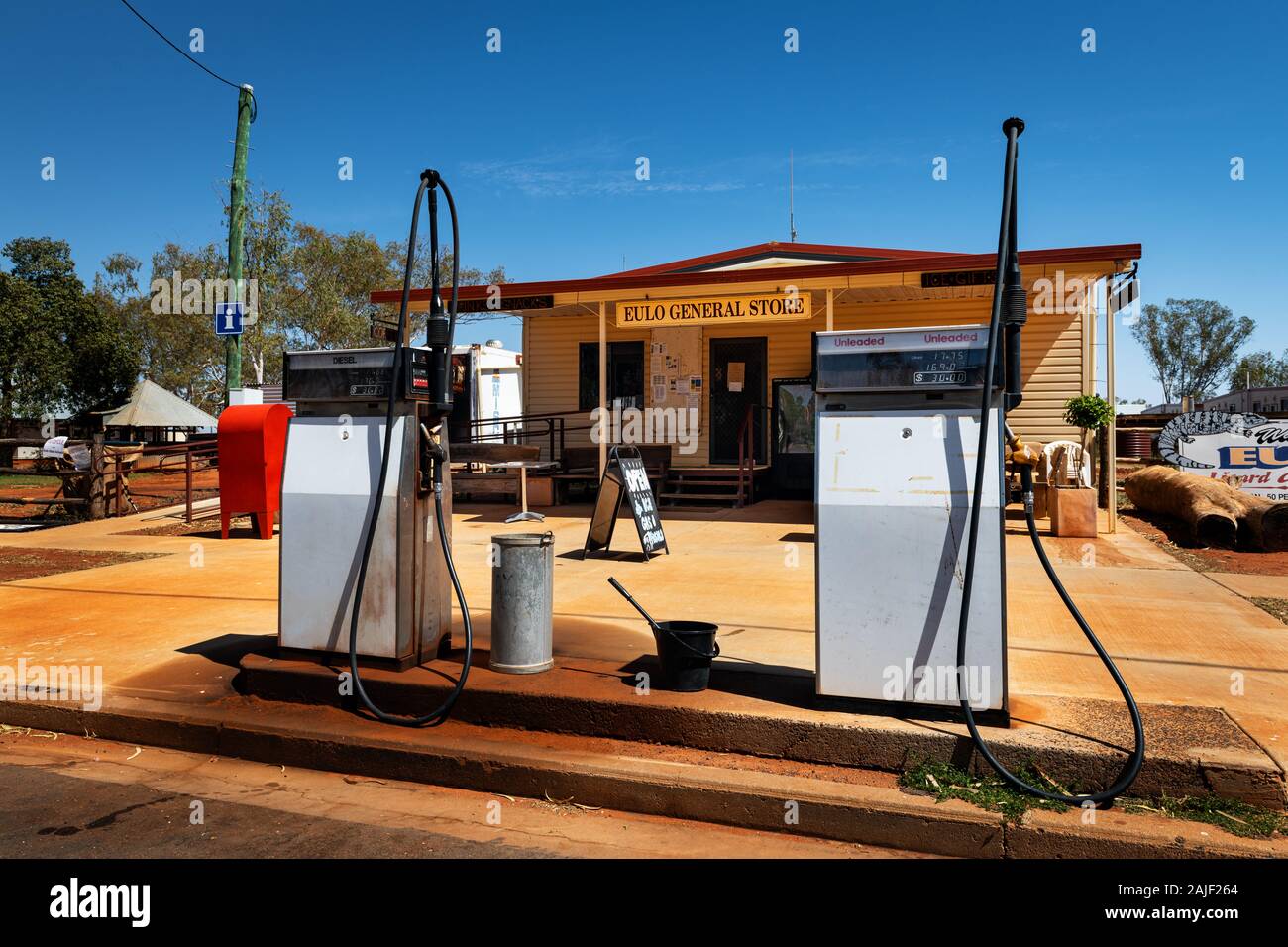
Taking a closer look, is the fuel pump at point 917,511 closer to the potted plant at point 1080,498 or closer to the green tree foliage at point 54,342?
the potted plant at point 1080,498

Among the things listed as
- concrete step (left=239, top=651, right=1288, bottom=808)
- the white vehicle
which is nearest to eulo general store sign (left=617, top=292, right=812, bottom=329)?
the white vehicle

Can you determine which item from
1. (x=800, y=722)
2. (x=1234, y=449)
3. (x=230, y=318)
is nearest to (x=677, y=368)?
(x=230, y=318)

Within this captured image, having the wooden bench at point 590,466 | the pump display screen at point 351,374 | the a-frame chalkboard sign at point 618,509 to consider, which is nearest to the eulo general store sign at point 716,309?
the wooden bench at point 590,466

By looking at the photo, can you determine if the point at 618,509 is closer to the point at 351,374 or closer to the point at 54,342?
the point at 351,374

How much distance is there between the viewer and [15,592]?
8.63m

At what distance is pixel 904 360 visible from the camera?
434cm

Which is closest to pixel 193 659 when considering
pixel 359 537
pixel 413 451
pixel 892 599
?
pixel 359 537

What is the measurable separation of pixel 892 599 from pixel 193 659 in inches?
175

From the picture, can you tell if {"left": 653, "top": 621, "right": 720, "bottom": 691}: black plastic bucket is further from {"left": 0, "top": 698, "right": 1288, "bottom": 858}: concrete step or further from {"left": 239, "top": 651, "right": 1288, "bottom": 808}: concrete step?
{"left": 0, "top": 698, "right": 1288, "bottom": 858}: concrete step

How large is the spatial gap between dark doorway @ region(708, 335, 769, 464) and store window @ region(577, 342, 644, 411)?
55.3 inches

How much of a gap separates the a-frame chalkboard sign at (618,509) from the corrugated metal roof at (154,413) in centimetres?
3136

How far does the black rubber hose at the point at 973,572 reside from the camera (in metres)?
3.69

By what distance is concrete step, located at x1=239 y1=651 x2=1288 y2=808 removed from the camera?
3777 mm
